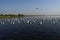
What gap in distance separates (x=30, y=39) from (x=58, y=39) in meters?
3.26

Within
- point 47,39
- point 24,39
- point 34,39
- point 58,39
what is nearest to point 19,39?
point 24,39

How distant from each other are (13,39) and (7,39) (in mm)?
716

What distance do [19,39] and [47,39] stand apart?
10.9 ft

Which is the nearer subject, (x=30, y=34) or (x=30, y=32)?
(x=30, y=34)

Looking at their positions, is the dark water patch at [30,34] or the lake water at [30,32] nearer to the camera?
the dark water patch at [30,34]

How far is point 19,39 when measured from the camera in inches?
635

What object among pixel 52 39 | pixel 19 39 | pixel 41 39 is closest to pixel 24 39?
pixel 19 39

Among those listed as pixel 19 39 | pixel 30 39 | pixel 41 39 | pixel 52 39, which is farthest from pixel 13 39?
pixel 52 39

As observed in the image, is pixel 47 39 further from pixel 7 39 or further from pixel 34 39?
pixel 7 39

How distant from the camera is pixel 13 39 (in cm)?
1611

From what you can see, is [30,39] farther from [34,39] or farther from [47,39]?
[47,39]

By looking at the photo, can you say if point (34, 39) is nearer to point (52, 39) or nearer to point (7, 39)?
point (52, 39)

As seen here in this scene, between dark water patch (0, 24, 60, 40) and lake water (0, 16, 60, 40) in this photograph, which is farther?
lake water (0, 16, 60, 40)

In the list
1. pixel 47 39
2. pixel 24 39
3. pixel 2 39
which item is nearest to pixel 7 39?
pixel 2 39
